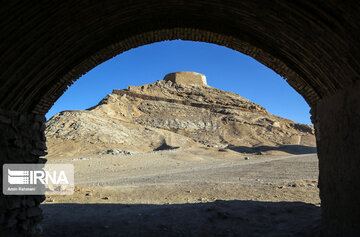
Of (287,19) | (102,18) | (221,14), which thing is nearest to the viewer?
(287,19)

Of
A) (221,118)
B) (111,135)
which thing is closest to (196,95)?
(221,118)

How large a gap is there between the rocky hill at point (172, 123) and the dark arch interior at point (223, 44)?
82.2ft

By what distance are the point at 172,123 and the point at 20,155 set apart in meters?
43.9

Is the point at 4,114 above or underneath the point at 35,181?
above

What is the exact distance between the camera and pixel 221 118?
53594mm

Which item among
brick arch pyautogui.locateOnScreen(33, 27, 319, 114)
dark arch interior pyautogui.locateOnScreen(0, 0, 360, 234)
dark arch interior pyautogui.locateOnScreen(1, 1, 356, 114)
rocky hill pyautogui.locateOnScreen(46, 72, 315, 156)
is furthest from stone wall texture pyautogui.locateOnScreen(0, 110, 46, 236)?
rocky hill pyautogui.locateOnScreen(46, 72, 315, 156)

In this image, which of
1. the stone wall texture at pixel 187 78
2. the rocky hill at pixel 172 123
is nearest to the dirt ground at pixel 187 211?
the rocky hill at pixel 172 123

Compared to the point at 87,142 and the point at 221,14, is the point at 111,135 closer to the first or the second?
the point at 87,142

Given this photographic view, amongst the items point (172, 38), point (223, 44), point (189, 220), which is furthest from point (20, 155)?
point (223, 44)

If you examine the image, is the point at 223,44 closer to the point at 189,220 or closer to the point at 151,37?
the point at 151,37

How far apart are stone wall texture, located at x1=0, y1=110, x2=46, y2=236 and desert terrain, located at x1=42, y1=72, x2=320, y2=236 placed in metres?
1.01

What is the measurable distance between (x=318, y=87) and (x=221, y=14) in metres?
2.54

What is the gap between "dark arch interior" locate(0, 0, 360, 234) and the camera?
379 centimetres

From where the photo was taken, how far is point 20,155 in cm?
475
